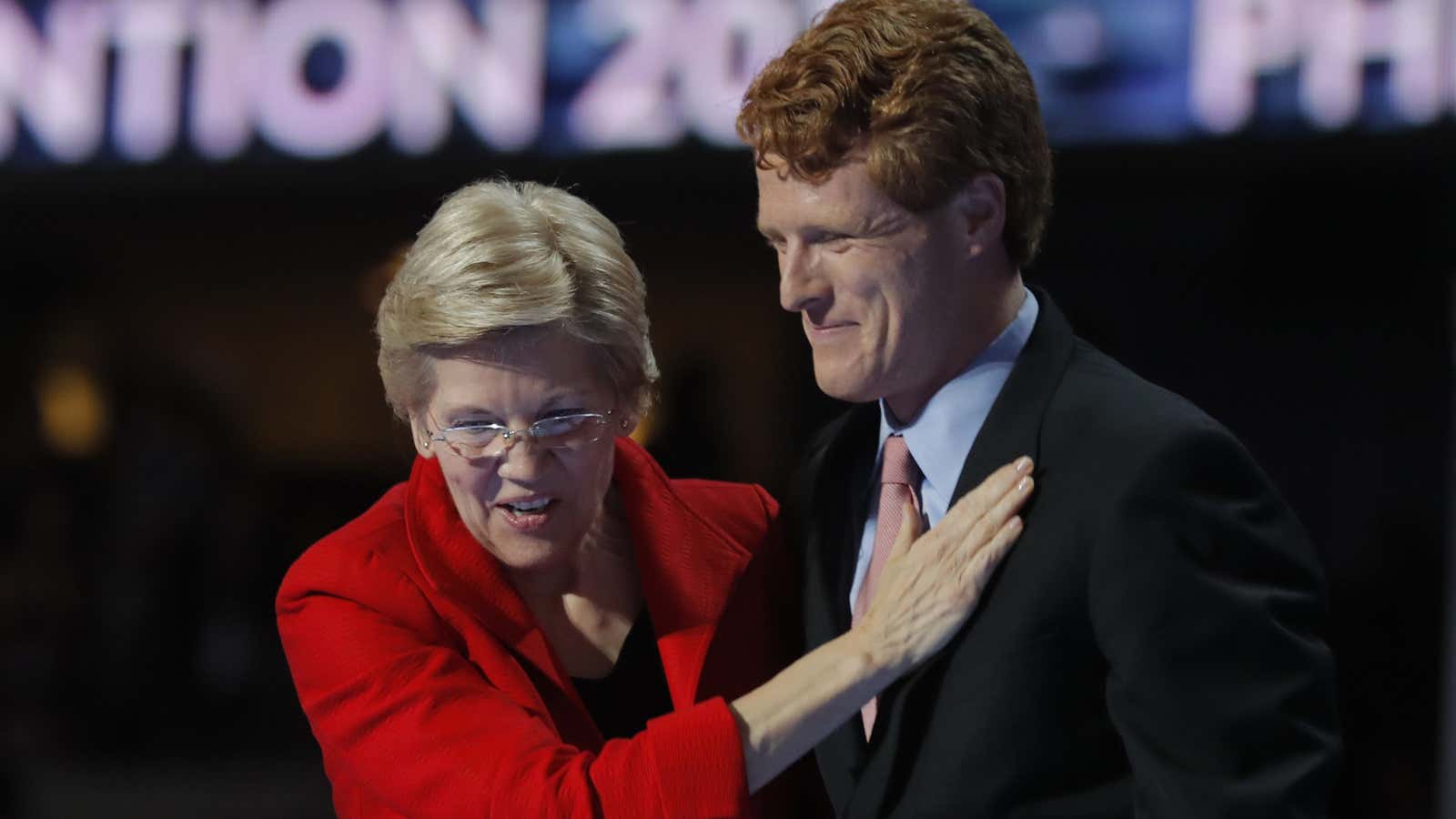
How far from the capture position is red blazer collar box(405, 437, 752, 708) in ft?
5.94

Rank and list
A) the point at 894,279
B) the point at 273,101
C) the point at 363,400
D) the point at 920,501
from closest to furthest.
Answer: the point at 894,279 < the point at 920,501 < the point at 273,101 < the point at 363,400

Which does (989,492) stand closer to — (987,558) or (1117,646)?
(987,558)

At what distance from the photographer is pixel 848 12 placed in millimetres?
1609

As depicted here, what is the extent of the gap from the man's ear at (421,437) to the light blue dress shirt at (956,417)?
54 centimetres

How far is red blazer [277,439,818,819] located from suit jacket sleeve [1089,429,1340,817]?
16.0 inches

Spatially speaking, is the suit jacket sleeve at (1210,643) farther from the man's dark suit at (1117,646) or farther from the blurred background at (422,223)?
the blurred background at (422,223)

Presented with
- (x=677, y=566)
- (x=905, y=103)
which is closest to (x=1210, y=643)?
(x=905, y=103)

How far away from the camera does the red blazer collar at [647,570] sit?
181cm

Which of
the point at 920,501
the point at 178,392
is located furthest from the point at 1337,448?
the point at 178,392

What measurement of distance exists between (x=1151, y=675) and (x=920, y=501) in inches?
13.5

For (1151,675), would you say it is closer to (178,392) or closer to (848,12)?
(848,12)

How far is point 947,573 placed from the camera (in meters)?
1.56

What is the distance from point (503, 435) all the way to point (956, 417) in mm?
487

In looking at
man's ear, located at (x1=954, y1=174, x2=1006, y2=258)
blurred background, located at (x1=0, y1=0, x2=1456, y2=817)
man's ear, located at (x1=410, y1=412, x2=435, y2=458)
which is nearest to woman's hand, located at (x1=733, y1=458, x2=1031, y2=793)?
man's ear, located at (x1=954, y1=174, x2=1006, y2=258)
